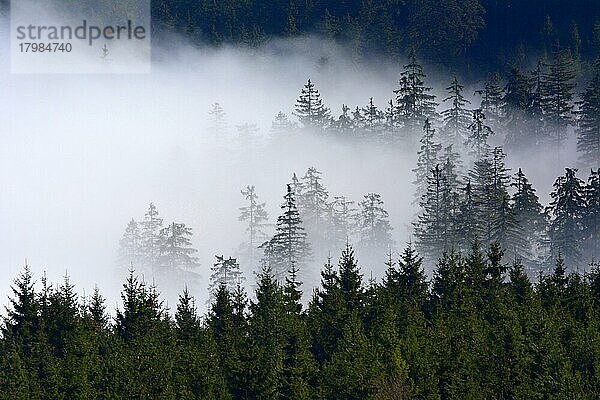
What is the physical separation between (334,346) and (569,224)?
5262 cm

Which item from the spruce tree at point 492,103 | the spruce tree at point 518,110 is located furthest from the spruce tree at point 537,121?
the spruce tree at point 492,103

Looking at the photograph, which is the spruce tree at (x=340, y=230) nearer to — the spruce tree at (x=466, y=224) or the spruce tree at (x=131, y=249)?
the spruce tree at (x=466, y=224)

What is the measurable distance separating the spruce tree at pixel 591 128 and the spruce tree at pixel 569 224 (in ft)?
75.9

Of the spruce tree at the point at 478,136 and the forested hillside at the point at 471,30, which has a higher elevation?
the forested hillside at the point at 471,30

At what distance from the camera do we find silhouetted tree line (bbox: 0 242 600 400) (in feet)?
155

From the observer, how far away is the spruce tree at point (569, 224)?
331 ft

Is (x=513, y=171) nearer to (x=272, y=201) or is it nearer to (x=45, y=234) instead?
(x=272, y=201)

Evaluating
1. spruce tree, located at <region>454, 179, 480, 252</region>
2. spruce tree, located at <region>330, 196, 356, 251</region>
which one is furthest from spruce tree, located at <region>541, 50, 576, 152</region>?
spruce tree, located at <region>454, 179, 480, 252</region>

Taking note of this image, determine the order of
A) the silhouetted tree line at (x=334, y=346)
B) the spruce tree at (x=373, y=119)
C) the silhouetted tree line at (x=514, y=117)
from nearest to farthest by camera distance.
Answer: the silhouetted tree line at (x=334, y=346) < the silhouetted tree line at (x=514, y=117) < the spruce tree at (x=373, y=119)

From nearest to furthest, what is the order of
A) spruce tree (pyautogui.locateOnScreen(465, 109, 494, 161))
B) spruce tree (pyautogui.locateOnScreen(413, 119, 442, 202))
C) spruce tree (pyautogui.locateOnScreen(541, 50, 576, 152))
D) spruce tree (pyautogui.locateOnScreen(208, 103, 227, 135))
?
spruce tree (pyautogui.locateOnScreen(413, 119, 442, 202)) → spruce tree (pyautogui.locateOnScreen(541, 50, 576, 152)) → spruce tree (pyautogui.locateOnScreen(465, 109, 494, 161)) → spruce tree (pyautogui.locateOnScreen(208, 103, 227, 135))

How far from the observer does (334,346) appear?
187ft

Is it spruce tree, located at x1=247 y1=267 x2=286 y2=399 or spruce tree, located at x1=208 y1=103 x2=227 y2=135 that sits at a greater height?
spruce tree, located at x1=208 y1=103 x2=227 y2=135

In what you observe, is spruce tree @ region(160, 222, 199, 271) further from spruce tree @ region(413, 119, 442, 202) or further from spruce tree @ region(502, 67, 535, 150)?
spruce tree @ region(502, 67, 535, 150)

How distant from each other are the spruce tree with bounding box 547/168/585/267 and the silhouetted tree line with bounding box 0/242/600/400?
33315 mm
